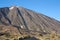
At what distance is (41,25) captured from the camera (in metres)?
181

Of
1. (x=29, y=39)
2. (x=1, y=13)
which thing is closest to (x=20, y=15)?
(x=1, y=13)

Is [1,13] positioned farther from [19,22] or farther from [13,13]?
[19,22]

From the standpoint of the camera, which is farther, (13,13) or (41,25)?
(13,13)

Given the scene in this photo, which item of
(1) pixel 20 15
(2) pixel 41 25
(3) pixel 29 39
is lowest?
(3) pixel 29 39

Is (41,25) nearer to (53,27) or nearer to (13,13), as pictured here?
(53,27)

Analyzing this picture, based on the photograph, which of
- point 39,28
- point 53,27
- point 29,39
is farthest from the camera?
point 53,27

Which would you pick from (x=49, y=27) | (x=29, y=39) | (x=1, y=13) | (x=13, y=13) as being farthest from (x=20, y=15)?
(x=29, y=39)

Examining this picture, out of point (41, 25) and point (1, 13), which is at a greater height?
point (1, 13)

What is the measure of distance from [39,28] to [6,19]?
33340 millimetres

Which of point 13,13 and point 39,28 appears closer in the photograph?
point 39,28

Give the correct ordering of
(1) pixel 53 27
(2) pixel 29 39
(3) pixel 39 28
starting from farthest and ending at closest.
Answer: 1. (1) pixel 53 27
2. (3) pixel 39 28
3. (2) pixel 29 39

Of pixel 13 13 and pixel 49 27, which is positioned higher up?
pixel 13 13

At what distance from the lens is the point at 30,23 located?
182m

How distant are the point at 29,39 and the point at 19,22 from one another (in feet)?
518
